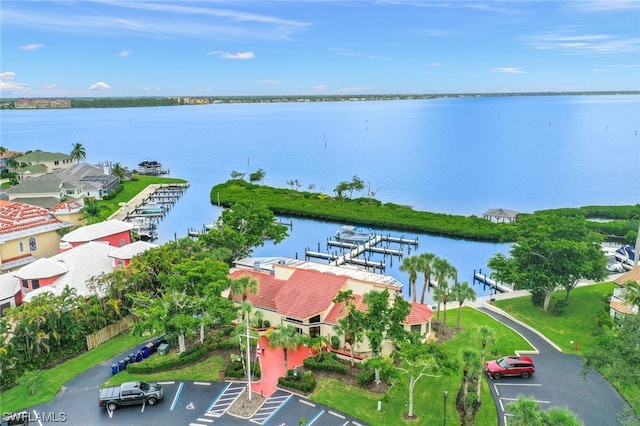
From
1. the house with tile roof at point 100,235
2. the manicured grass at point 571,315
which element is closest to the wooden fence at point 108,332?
the house with tile roof at point 100,235

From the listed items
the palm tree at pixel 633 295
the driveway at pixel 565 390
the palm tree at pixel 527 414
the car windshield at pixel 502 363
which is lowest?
the driveway at pixel 565 390

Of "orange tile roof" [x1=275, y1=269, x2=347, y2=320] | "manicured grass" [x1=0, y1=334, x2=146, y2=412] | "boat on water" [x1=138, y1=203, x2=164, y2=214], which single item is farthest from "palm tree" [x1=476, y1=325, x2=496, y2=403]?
"boat on water" [x1=138, y1=203, x2=164, y2=214]

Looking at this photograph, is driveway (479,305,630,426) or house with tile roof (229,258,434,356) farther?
house with tile roof (229,258,434,356)

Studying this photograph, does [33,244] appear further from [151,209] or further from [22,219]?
[151,209]

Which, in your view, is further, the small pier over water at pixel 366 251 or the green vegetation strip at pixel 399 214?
the green vegetation strip at pixel 399 214

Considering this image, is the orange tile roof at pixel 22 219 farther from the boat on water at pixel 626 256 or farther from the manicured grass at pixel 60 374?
the boat on water at pixel 626 256

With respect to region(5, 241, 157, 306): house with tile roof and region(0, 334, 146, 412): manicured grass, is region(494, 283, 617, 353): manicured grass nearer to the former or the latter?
region(0, 334, 146, 412): manicured grass
